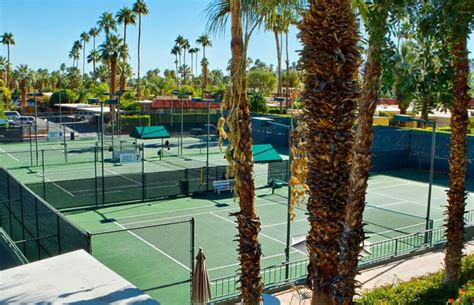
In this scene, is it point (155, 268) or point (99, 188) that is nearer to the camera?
point (155, 268)

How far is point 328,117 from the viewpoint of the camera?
8195 mm

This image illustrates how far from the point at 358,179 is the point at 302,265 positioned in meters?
9.39

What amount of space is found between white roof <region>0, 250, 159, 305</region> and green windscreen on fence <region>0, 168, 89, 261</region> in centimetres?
176

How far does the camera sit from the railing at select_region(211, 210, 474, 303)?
14.8 meters

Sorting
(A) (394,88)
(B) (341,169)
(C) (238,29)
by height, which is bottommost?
(B) (341,169)

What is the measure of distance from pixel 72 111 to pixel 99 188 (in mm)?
54848

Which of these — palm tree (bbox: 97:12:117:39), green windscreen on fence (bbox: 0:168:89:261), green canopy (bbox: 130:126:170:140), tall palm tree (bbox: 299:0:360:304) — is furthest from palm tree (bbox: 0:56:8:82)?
tall palm tree (bbox: 299:0:360:304)

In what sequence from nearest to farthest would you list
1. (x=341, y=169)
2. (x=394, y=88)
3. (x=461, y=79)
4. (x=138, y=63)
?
1. (x=341, y=169)
2. (x=394, y=88)
3. (x=461, y=79)
4. (x=138, y=63)

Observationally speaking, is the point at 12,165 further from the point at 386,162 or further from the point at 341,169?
the point at 341,169

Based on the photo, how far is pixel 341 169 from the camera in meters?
8.41

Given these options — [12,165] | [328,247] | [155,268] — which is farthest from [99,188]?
[328,247]

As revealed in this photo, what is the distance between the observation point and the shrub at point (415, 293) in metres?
13.0

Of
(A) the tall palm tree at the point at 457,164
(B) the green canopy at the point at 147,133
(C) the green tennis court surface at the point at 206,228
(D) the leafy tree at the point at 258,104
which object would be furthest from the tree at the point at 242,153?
(D) the leafy tree at the point at 258,104

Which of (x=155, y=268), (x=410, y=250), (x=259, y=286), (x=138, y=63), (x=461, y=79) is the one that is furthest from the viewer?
(x=138, y=63)
